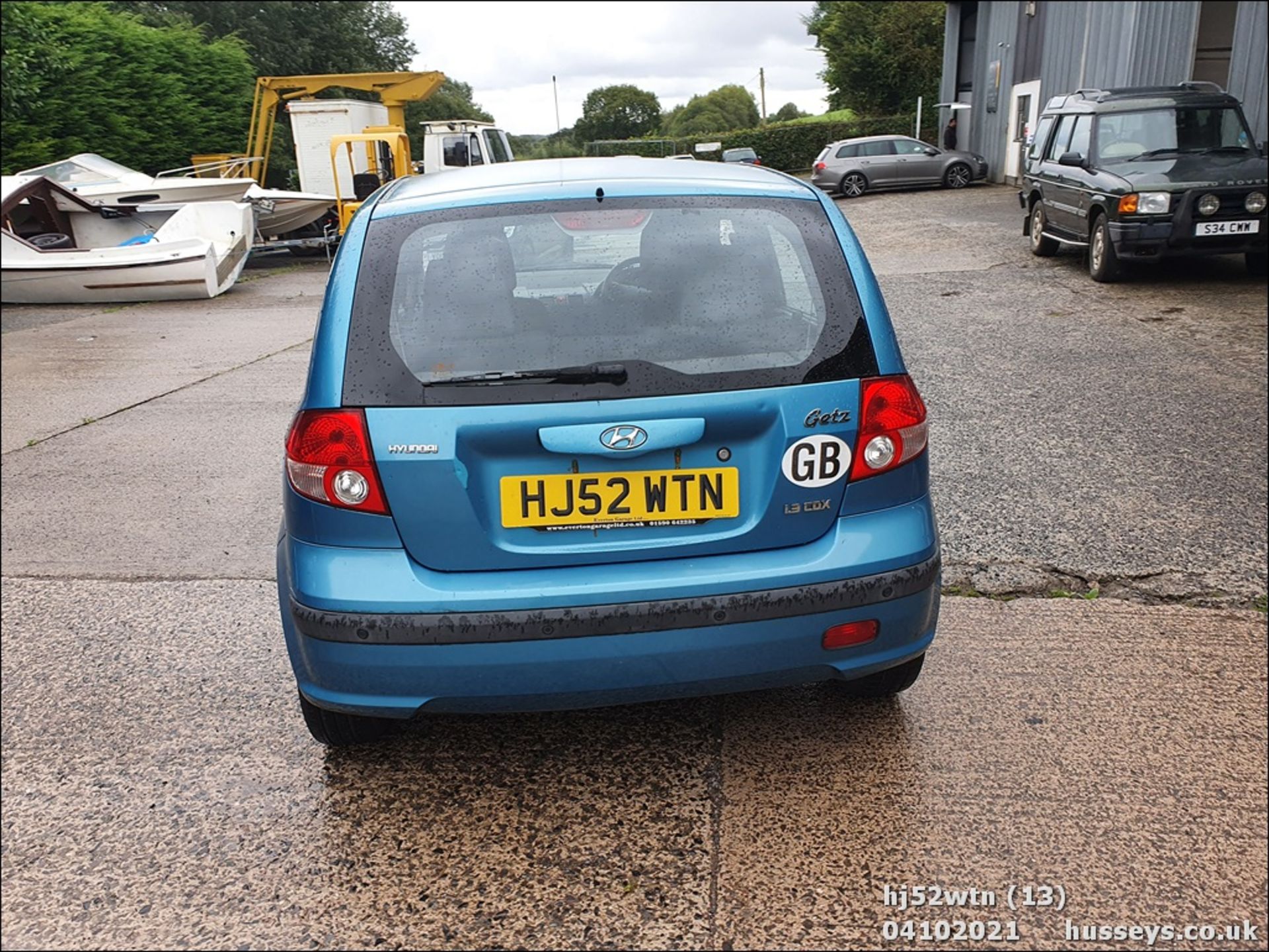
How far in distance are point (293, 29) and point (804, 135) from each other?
19882 millimetres

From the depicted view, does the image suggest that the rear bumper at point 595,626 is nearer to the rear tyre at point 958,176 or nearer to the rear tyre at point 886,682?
the rear tyre at point 886,682

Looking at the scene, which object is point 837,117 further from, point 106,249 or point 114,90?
point 106,249

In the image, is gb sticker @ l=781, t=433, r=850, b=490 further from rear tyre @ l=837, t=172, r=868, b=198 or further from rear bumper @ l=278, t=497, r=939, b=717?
rear tyre @ l=837, t=172, r=868, b=198

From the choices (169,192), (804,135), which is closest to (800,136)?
(804,135)

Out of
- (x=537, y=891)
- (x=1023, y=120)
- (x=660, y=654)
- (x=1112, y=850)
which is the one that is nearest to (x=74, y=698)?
(x=537, y=891)

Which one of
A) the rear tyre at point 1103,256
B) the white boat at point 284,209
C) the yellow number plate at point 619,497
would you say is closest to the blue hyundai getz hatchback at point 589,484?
the yellow number plate at point 619,497

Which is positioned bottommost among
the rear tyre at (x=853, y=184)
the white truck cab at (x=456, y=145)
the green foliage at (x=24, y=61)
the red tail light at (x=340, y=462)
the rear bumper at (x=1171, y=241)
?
the rear tyre at (x=853, y=184)

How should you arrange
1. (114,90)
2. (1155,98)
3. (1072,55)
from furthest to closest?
(114,90) → (1072,55) → (1155,98)

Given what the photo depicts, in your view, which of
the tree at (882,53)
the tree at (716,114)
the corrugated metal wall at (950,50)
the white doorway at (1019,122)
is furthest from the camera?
the tree at (716,114)

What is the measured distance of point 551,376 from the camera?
2549mm

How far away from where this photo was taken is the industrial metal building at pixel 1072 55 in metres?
14.4

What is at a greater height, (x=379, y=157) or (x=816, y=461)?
(x=816, y=461)

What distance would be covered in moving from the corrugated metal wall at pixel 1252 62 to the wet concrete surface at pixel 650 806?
13.0m

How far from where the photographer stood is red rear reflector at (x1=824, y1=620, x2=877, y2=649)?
261 cm
